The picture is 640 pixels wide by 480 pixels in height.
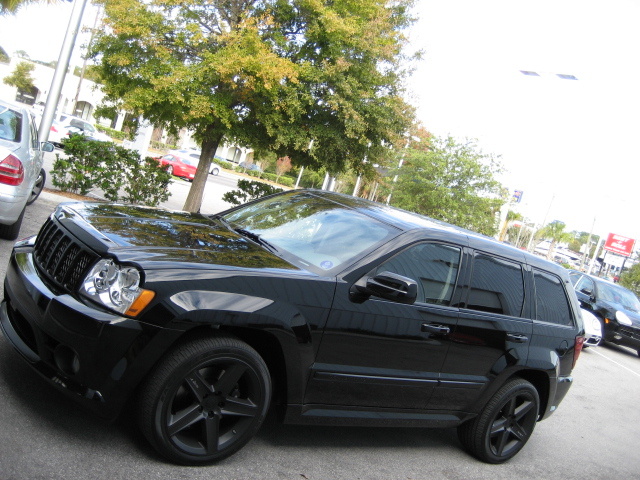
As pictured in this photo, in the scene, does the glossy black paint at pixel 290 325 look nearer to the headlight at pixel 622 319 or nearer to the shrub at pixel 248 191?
the shrub at pixel 248 191

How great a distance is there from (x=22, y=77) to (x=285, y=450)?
76.3m

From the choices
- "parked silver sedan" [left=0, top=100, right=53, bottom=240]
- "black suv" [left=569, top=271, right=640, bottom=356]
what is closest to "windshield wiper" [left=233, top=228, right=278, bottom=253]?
"parked silver sedan" [left=0, top=100, right=53, bottom=240]

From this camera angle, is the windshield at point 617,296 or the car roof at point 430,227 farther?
the windshield at point 617,296

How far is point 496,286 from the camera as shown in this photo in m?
4.72

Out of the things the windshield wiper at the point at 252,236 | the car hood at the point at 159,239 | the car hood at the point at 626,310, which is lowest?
the car hood at the point at 626,310

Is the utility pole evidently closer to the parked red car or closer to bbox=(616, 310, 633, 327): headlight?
bbox=(616, 310, 633, 327): headlight

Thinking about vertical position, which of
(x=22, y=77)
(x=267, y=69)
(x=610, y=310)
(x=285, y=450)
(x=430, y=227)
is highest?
(x=267, y=69)

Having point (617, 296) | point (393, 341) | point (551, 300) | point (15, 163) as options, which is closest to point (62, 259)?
point (393, 341)

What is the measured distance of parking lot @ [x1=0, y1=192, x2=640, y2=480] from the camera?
10.6 ft

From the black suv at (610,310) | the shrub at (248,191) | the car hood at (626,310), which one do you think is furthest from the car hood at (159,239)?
the car hood at (626,310)

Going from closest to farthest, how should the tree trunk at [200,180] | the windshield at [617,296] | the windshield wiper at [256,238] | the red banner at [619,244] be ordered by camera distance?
the windshield wiper at [256,238] < the tree trunk at [200,180] < the windshield at [617,296] < the red banner at [619,244]

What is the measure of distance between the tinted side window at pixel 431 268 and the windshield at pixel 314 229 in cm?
20

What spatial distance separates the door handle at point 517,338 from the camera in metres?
4.74

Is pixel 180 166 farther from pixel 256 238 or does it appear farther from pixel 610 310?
pixel 256 238
